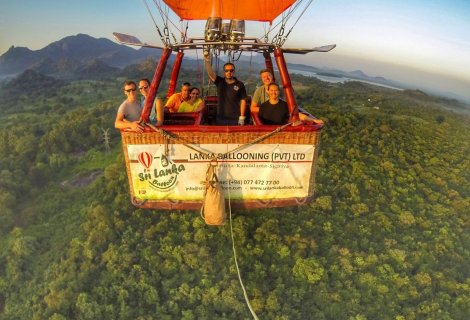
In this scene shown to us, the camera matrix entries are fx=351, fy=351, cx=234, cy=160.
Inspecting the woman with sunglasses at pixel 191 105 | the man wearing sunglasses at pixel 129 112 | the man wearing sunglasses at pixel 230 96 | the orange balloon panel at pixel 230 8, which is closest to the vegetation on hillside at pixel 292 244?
the orange balloon panel at pixel 230 8

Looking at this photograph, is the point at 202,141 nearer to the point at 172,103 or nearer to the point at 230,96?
→ the point at 230,96

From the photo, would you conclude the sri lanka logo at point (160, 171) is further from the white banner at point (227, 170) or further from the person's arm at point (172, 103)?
the person's arm at point (172, 103)

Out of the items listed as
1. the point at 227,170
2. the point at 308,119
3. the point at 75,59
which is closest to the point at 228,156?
the point at 227,170

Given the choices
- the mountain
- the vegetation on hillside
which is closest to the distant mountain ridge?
the mountain

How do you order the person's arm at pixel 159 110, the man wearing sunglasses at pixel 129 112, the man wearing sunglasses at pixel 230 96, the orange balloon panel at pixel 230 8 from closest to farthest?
the man wearing sunglasses at pixel 129 112, the person's arm at pixel 159 110, the man wearing sunglasses at pixel 230 96, the orange balloon panel at pixel 230 8

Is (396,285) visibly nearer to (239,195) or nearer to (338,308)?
(338,308)

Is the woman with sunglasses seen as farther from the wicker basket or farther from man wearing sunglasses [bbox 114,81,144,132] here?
the wicker basket

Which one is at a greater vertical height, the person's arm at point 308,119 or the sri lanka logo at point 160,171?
the person's arm at point 308,119
